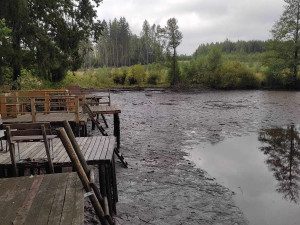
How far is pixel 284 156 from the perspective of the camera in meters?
9.52

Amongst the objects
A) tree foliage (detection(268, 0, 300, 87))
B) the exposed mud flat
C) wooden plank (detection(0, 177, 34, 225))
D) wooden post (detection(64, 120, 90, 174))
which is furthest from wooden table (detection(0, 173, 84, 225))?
tree foliage (detection(268, 0, 300, 87))

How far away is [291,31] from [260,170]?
3643 cm

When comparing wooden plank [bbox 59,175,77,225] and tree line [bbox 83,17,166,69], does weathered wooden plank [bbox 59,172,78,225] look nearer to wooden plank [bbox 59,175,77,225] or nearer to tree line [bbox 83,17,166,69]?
wooden plank [bbox 59,175,77,225]

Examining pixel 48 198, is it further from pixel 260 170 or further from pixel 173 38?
pixel 173 38

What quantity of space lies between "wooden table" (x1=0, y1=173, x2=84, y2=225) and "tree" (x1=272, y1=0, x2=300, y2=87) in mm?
40684

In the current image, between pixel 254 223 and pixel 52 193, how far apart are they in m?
3.89

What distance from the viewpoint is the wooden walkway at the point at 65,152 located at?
530 centimetres

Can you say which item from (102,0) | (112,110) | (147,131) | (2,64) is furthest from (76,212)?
(102,0)

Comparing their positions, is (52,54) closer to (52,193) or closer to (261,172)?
(261,172)

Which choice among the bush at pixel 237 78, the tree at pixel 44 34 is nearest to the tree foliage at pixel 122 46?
the bush at pixel 237 78

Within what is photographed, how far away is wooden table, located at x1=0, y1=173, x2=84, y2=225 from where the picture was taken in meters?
3.19

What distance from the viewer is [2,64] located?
17250 millimetres

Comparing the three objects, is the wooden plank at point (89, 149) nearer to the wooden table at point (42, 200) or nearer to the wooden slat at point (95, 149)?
the wooden slat at point (95, 149)

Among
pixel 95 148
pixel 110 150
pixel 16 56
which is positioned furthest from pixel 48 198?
pixel 16 56
